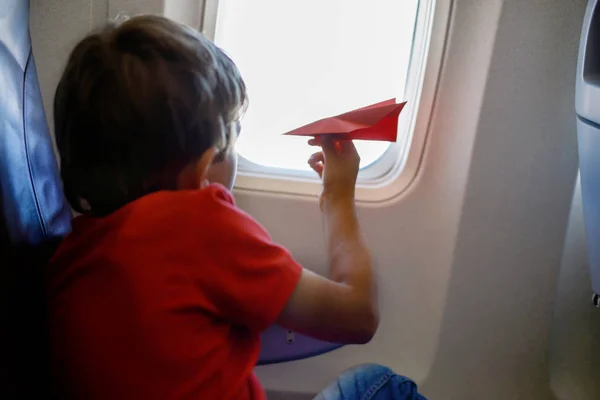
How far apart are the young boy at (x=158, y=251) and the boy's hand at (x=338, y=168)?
0.19 meters

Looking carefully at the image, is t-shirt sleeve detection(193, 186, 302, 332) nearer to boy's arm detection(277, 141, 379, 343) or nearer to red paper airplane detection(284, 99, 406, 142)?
boy's arm detection(277, 141, 379, 343)

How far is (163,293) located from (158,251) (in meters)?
0.05

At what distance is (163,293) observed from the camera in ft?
1.81

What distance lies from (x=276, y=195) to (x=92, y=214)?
543 millimetres

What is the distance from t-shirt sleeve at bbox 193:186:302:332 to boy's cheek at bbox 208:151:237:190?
13 centimetres

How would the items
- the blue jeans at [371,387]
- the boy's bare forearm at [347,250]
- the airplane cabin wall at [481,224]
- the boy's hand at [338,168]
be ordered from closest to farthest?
the boy's bare forearm at [347,250] → the boy's hand at [338,168] → the blue jeans at [371,387] → the airplane cabin wall at [481,224]

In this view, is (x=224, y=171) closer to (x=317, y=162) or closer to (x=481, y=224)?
(x=317, y=162)

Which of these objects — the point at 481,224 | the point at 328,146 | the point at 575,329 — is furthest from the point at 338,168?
the point at 575,329

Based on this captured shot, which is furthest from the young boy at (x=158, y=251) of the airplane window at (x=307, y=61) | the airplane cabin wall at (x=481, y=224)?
the airplane window at (x=307, y=61)

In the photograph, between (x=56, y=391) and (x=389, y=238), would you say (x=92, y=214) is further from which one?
(x=389, y=238)

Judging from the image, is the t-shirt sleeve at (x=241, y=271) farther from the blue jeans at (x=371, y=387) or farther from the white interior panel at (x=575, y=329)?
the white interior panel at (x=575, y=329)

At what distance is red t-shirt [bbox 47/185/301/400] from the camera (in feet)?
1.81

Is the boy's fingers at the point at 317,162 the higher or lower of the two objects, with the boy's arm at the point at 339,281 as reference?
higher

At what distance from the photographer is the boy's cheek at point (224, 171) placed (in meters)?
0.71
